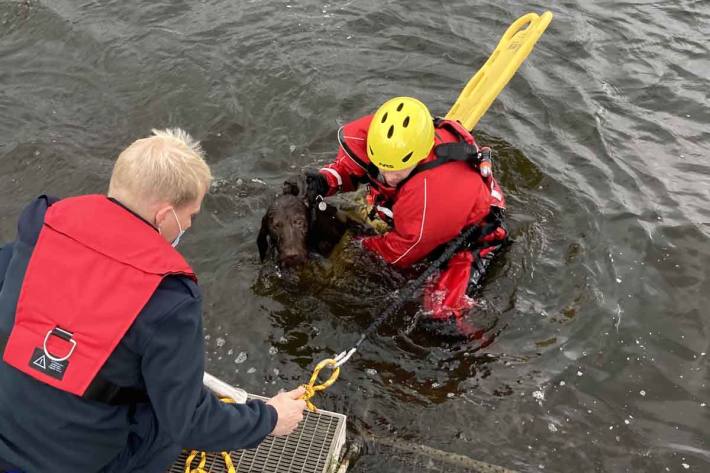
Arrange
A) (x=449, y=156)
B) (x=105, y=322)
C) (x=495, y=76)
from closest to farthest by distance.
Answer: (x=105, y=322) → (x=449, y=156) → (x=495, y=76)

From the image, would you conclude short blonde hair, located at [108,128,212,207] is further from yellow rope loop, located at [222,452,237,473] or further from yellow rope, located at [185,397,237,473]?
yellow rope loop, located at [222,452,237,473]

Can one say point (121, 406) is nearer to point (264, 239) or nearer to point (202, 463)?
point (202, 463)

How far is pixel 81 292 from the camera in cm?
245

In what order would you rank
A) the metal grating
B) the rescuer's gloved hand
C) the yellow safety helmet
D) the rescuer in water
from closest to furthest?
the metal grating < the yellow safety helmet < the rescuer in water < the rescuer's gloved hand

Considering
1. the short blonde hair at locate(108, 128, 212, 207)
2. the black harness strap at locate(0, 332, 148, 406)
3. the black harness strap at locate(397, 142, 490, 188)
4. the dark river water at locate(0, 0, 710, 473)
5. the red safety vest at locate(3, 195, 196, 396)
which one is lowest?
the dark river water at locate(0, 0, 710, 473)

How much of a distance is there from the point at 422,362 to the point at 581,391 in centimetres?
140

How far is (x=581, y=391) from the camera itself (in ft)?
16.9

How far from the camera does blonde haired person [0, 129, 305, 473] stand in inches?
96.7

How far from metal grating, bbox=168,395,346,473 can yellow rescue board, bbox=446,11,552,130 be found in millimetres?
4151

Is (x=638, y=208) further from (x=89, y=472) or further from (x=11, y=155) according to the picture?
(x=11, y=155)

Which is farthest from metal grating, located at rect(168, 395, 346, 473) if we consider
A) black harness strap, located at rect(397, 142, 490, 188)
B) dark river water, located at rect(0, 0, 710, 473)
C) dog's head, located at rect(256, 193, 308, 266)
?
black harness strap, located at rect(397, 142, 490, 188)

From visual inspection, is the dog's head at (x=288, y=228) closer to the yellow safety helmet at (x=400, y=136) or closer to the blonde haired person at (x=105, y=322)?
the yellow safety helmet at (x=400, y=136)

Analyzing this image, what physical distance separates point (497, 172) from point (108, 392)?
5.80m

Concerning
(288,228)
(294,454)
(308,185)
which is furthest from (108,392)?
(308,185)
